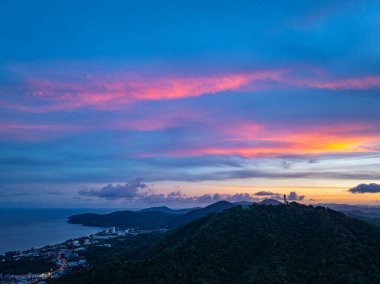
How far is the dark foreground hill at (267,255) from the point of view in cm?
4634

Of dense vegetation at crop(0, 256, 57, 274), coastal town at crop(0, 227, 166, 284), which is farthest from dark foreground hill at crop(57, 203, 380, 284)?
dense vegetation at crop(0, 256, 57, 274)

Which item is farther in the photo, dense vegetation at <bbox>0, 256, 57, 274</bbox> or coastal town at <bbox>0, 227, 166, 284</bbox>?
dense vegetation at <bbox>0, 256, 57, 274</bbox>

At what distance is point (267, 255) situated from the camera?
52000mm

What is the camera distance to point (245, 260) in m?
53.4

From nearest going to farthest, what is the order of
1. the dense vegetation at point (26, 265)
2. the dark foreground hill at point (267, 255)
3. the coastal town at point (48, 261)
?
1. the dark foreground hill at point (267, 255)
2. the coastal town at point (48, 261)
3. the dense vegetation at point (26, 265)

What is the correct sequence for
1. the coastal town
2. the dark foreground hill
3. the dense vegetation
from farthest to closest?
the dense vegetation → the coastal town → the dark foreground hill

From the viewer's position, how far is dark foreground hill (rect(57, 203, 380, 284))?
4634 cm

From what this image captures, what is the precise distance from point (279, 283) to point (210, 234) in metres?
20.1

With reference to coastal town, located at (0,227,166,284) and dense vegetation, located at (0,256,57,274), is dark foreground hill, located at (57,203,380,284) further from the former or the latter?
dense vegetation, located at (0,256,57,274)

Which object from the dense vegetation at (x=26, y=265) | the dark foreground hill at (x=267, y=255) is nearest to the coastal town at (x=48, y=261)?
the dense vegetation at (x=26, y=265)

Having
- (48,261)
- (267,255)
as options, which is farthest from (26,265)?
(267,255)

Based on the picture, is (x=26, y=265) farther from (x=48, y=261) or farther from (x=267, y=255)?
(x=267, y=255)

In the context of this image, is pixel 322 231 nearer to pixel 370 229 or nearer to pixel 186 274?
pixel 370 229

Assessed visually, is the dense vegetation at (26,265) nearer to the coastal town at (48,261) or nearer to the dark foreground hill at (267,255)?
the coastal town at (48,261)
